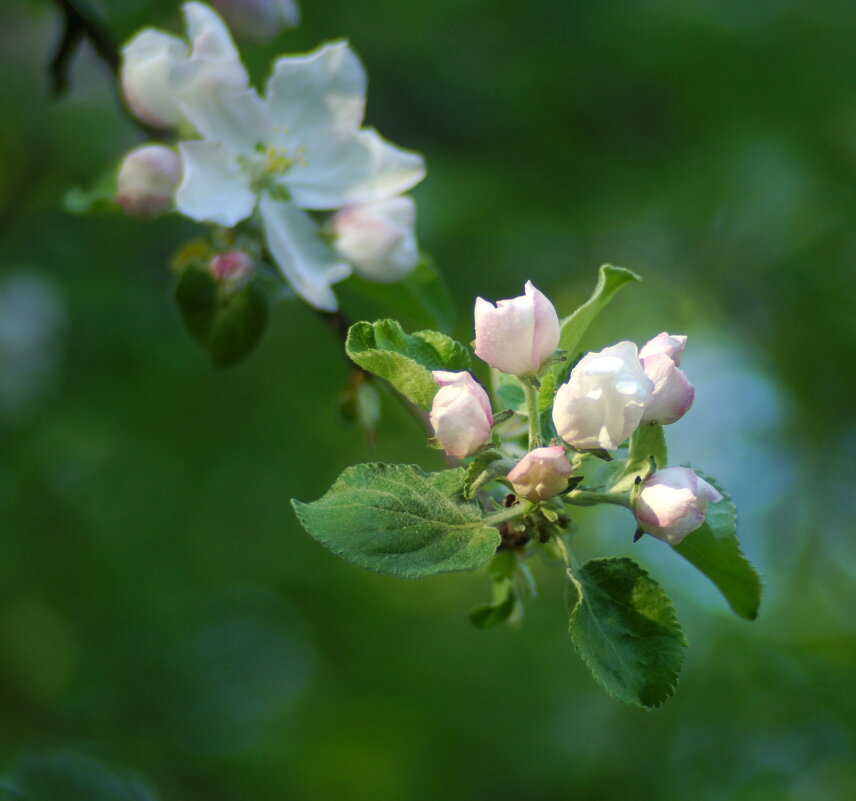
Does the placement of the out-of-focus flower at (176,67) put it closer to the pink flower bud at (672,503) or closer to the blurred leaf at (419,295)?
the blurred leaf at (419,295)

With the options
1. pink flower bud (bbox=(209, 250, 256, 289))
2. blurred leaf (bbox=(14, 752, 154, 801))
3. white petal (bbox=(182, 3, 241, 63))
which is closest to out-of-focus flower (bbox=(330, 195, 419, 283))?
pink flower bud (bbox=(209, 250, 256, 289))

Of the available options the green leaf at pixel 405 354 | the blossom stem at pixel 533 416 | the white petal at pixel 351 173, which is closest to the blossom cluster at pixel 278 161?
the white petal at pixel 351 173

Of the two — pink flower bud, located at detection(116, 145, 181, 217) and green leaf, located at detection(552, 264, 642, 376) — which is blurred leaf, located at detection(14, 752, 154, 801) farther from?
green leaf, located at detection(552, 264, 642, 376)

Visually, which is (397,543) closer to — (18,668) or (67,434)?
(67,434)

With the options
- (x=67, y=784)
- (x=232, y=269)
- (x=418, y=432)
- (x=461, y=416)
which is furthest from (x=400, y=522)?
(x=418, y=432)

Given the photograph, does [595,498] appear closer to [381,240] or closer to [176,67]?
[381,240]

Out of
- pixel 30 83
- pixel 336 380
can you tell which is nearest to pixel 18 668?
pixel 336 380
